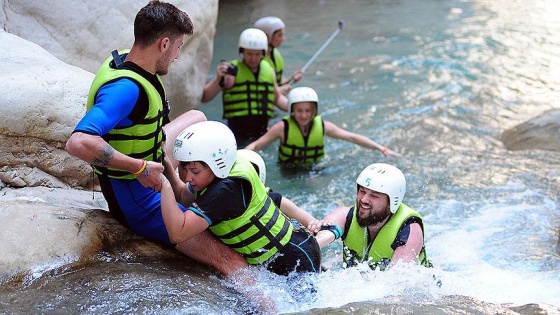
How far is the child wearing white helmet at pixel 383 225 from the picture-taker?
5.50m

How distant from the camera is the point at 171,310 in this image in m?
4.08

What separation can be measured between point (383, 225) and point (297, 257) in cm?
109

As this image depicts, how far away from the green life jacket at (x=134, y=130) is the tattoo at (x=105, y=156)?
1.02 feet

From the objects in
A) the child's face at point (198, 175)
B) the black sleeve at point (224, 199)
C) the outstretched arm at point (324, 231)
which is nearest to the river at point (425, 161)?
the outstretched arm at point (324, 231)

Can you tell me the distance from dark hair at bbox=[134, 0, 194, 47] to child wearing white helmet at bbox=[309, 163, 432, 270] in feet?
6.07

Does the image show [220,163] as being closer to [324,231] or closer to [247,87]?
[324,231]

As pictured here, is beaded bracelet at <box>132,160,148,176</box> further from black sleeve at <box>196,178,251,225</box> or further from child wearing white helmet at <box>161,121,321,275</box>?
black sleeve at <box>196,178,251,225</box>

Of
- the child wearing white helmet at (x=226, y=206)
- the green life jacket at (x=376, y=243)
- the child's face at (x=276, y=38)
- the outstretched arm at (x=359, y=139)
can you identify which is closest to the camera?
the child wearing white helmet at (x=226, y=206)

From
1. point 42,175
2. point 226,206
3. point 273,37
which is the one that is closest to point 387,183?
point 226,206

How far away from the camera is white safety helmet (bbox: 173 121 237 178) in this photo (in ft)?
14.4

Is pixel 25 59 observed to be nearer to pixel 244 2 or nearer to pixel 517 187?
pixel 517 187

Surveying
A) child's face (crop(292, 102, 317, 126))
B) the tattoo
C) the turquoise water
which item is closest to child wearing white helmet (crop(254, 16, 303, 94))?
the turquoise water

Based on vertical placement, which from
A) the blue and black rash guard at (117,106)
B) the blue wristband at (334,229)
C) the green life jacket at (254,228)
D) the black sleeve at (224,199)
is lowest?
the blue wristband at (334,229)

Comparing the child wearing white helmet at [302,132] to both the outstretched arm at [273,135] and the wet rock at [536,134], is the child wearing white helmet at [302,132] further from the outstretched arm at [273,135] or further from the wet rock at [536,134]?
the wet rock at [536,134]
